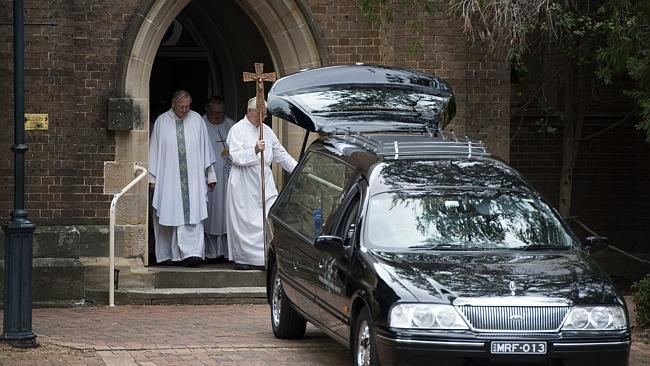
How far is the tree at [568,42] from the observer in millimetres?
11633

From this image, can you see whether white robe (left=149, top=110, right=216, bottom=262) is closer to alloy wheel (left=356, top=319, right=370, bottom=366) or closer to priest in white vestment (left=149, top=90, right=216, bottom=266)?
priest in white vestment (left=149, top=90, right=216, bottom=266)

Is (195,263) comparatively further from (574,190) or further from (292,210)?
(574,190)

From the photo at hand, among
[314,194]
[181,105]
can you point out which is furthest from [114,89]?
[314,194]

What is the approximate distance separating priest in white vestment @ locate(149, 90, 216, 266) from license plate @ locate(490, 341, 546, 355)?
25.9 feet

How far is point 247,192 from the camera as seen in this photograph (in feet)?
50.7

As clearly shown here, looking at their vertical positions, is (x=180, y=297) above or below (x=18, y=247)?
below

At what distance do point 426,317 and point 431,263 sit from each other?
0.62m

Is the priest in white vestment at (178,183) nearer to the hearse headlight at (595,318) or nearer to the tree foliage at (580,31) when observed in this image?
the tree foliage at (580,31)

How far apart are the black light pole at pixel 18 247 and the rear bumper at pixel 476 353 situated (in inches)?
133

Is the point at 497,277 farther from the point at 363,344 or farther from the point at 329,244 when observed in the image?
the point at 329,244

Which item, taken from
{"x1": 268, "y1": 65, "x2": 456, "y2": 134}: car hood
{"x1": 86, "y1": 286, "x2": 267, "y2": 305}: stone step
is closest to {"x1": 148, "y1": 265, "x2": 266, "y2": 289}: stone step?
{"x1": 86, "y1": 286, "x2": 267, "y2": 305}: stone step

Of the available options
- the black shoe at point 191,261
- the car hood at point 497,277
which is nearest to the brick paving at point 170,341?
the car hood at point 497,277

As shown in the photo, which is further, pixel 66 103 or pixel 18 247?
pixel 66 103

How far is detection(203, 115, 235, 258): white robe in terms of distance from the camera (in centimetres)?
1673
